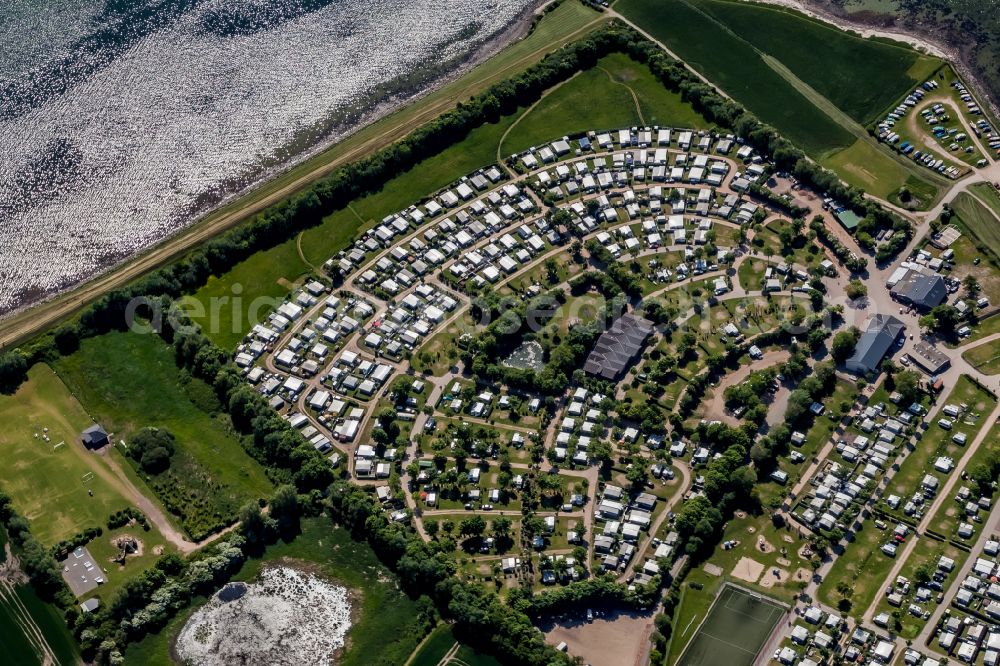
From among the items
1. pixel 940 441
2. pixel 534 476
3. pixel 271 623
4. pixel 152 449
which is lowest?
pixel 271 623

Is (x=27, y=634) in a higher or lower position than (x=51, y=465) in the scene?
lower

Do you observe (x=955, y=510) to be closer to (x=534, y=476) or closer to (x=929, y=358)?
(x=929, y=358)

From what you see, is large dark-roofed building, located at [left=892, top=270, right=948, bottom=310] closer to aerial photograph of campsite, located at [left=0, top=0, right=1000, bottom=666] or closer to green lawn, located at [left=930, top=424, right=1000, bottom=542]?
aerial photograph of campsite, located at [left=0, top=0, right=1000, bottom=666]

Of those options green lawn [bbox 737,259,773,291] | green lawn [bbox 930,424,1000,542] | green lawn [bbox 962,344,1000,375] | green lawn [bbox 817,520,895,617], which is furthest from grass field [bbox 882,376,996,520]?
green lawn [bbox 737,259,773,291]

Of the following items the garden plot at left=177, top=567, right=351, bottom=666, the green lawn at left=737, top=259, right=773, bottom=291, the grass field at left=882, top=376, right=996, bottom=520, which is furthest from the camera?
the green lawn at left=737, top=259, right=773, bottom=291

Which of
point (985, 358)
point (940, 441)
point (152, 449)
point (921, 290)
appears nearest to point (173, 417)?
point (152, 449)

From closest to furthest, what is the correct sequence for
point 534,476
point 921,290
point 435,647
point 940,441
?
point 435,647 → point 940,441 → point 534,476 → point 921,290
